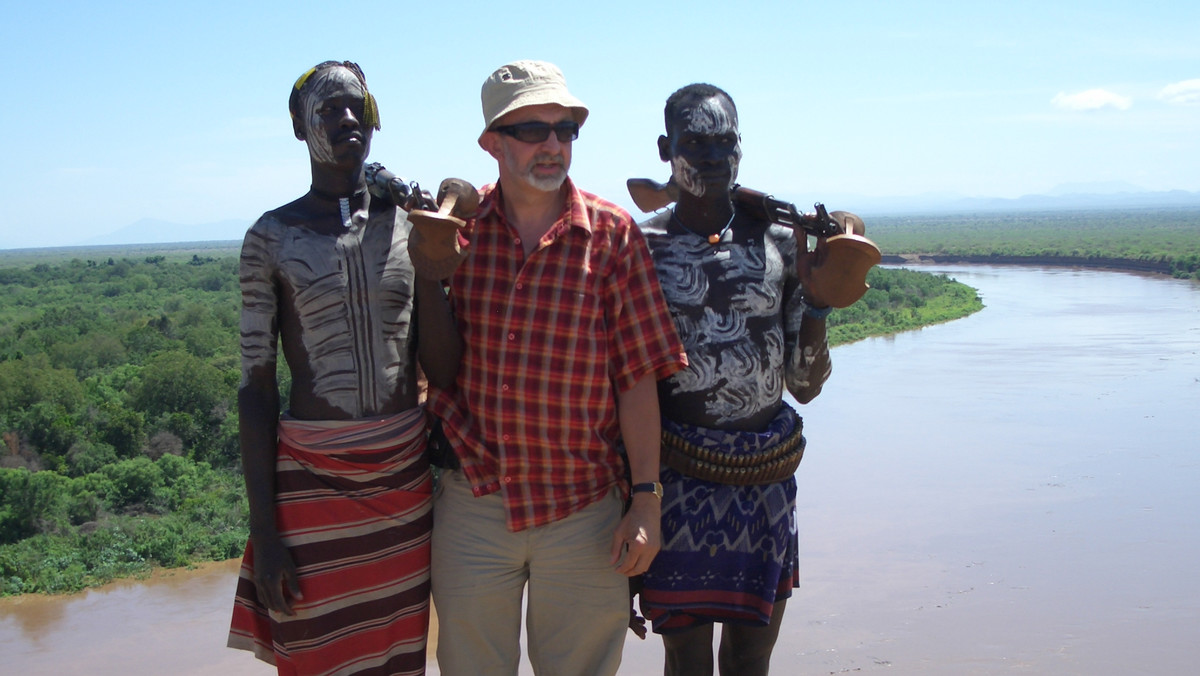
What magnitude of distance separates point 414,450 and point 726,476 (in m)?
0.80

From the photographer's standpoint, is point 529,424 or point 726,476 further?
point 726,476

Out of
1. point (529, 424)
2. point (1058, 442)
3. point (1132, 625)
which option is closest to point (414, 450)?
point (529, 424)

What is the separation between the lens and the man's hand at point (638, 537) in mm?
2490

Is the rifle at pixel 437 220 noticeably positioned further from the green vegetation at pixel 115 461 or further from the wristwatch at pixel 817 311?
the green vegetation at pixel 115 461

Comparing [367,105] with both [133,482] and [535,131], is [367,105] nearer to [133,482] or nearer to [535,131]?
[535,131]

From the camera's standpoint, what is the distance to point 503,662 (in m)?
2.56

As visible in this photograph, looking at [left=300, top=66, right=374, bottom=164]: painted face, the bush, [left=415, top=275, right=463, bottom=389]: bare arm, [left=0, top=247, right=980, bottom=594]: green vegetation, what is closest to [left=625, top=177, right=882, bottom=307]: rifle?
[left=415, top=275, right=463, bottom=389]: bare arm

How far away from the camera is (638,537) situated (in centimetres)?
248

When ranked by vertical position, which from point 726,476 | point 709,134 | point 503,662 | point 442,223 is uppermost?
point 709,134

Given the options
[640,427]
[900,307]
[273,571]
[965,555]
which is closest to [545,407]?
[640,427]

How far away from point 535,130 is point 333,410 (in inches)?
32.7

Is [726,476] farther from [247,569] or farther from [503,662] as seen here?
[247,569]

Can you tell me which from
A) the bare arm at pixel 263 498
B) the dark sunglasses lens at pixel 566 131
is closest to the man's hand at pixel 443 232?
the dark sunglasses lens at pixel 566 131

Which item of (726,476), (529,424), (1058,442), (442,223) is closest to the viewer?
(442,223)
